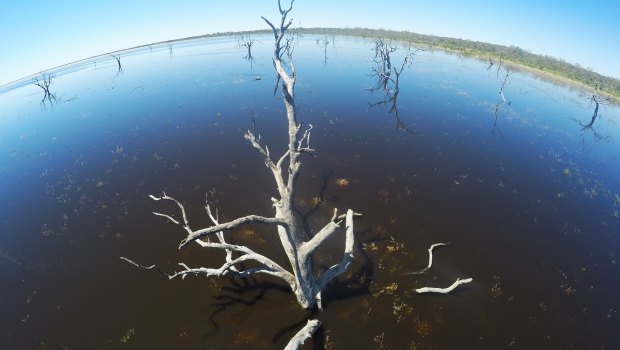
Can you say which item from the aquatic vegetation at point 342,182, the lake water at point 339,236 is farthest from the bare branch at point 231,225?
the aquatic vegetation at point 342,182

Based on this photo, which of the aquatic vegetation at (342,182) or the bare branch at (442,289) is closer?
the bare branch at (442,289)

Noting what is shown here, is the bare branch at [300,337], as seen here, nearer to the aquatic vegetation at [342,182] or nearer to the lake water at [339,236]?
the lake water at [339,236]

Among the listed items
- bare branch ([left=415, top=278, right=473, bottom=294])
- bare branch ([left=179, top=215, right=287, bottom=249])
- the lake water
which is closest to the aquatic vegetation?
the lake water

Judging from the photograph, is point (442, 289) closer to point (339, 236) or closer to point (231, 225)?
point (339, 236)

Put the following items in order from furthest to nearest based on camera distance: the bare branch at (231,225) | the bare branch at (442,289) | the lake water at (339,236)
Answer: the bare branch at (442,289) < the lake water at (339,236) < the bare branch at (231,225)

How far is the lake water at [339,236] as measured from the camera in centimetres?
1161

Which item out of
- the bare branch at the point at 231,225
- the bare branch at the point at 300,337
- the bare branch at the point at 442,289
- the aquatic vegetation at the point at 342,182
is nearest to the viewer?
the bare branch at the point at 231,225

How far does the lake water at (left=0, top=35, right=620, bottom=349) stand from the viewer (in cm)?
1161

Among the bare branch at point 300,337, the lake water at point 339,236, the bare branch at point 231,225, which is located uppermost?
the bare branch at point 231,225

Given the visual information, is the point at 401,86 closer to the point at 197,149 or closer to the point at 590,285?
the point at 197,149

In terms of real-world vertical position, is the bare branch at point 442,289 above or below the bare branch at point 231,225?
below

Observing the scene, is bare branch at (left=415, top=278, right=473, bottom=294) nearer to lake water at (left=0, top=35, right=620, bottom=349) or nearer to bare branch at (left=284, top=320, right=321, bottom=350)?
lake water at (left=0, top=35, right=620, bottom=349)

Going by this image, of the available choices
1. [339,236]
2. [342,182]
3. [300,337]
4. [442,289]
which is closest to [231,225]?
[300,337]

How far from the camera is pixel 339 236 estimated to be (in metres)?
16.2
